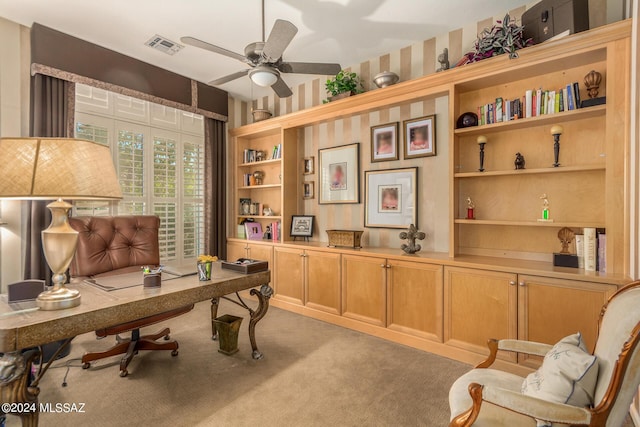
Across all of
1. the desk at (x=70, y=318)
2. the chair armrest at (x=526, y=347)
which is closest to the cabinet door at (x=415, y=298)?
the chair armrest at (x=526, y=347)

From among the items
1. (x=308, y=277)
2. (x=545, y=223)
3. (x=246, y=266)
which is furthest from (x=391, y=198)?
(x=246, y=266)

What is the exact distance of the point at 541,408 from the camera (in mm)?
1061

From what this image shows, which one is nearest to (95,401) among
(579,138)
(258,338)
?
(258,338)

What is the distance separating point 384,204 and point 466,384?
218 centimetres

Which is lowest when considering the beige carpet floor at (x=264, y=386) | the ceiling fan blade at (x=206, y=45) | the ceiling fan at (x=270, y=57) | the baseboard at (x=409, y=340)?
the beige carpet floor at (x=264, y=386)

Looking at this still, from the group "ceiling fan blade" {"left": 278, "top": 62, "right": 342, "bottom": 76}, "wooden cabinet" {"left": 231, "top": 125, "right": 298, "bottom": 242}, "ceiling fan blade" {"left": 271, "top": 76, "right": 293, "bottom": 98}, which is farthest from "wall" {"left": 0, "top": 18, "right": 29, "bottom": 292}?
"ceiling fan blade" {"left": 278, "top": 62, "right": 342, "bottom": 76}

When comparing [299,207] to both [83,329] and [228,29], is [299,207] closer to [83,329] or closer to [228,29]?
[228,29]

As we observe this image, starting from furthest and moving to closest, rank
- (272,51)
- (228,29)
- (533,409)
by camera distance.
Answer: (228,29) < (272,51) < (533,409)

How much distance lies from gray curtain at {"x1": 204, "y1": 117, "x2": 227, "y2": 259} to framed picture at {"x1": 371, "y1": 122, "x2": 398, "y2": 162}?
2.29 meters

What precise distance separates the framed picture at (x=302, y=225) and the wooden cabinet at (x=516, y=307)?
1.86m

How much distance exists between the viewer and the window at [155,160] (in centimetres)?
338

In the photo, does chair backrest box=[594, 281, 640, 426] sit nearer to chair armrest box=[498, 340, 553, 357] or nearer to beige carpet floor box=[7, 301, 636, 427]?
chair armrest box=[498, 340, 553, 357]

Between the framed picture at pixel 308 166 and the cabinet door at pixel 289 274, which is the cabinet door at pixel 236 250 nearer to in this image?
the cabinet door at pixel 289 274

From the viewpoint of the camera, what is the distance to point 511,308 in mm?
2275
